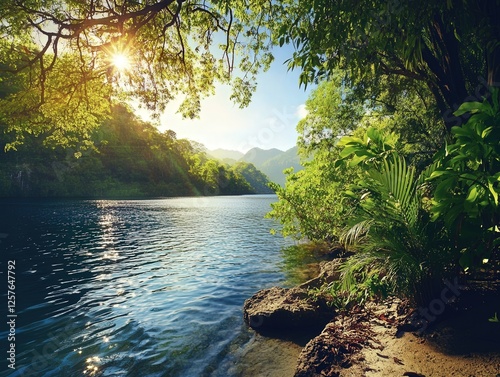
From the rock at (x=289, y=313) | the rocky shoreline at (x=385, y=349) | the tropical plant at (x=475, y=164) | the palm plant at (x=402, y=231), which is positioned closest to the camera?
the tropical plant at (x=475, y=164)

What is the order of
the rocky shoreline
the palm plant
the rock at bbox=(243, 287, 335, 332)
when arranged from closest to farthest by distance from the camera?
the rocky shoreline < the palm plant < the rock at bbox=(243, 287, 335, 332)

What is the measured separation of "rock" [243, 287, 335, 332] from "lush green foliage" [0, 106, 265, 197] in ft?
169

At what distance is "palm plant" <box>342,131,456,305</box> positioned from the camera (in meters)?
4.88

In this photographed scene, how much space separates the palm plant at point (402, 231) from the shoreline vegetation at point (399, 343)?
1.49 feet

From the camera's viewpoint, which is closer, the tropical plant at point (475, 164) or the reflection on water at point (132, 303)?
the tropical plant at point (475, 164)

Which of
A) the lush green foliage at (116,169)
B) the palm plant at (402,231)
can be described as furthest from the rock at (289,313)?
the lush green foliage at (116,169)

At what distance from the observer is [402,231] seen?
5113mm

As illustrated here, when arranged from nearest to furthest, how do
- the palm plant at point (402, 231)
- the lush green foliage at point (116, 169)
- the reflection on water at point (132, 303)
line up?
the palm plant at point (402, 231) < the reflection on water at point (132, 303) < the lush green foliage at point (116, 169)

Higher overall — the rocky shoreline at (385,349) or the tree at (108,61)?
the tree at (108,61)

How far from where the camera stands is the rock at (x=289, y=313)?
8016mm

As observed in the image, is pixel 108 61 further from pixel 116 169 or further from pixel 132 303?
pixel 116 169

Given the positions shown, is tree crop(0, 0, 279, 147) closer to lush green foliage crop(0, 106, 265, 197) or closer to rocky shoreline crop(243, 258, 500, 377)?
rocky shoreline crop(243, 258, 500, 377)

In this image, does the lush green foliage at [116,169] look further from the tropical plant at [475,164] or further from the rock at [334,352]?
the tropical plant at [475,164]

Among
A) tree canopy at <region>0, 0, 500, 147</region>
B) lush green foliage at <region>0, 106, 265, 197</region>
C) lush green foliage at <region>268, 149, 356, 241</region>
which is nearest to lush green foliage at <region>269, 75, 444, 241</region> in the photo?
lush green foliage at <region>268, 149, 356, 241</region>
